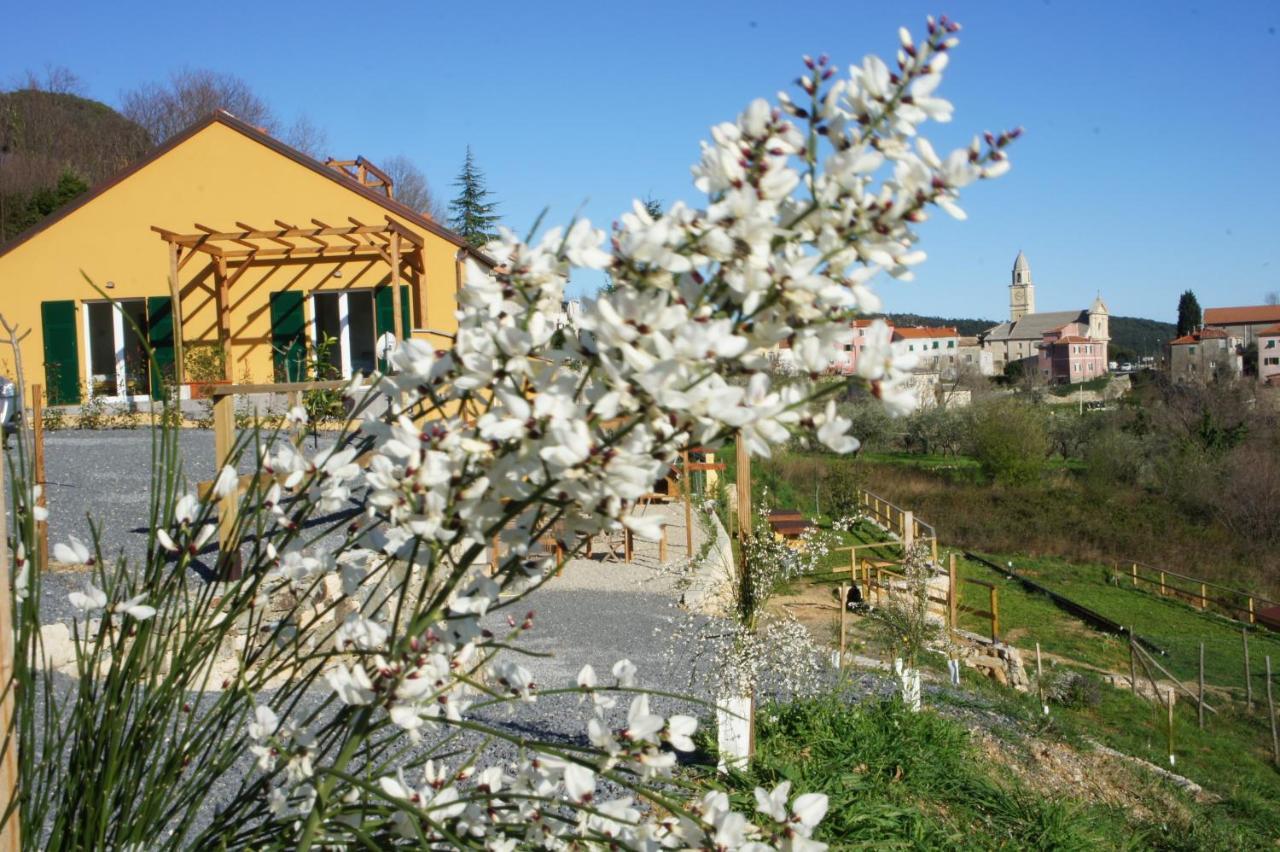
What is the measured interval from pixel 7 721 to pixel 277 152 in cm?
1322

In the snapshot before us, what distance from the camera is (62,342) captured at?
13422mm

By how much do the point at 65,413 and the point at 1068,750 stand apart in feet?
42.0

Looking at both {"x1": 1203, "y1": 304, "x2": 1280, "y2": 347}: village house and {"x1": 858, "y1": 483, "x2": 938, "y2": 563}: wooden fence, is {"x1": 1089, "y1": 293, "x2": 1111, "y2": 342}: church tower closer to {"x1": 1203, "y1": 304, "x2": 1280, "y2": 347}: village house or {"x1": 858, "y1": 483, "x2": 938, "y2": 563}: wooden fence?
{"x1": 1203, "y1": 304, "x2": 1280, "y2": 347}: village house

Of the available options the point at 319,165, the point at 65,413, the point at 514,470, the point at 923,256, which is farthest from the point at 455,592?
the point at 65,413

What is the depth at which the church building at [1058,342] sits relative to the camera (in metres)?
77.4

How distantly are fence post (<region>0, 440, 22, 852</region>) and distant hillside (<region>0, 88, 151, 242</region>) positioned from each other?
2816cm

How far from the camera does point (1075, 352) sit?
7775 centimetres

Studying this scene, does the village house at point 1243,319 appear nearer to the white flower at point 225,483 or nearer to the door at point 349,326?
the door at point 349,326

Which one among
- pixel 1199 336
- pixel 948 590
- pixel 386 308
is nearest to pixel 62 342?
pixel 386 308

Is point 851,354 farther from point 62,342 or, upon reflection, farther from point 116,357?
point 62,342

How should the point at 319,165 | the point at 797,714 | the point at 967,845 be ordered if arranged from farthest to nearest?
the point at 319,165 → the point at 797,714 → the point at 967,845

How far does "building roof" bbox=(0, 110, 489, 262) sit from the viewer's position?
12.9 meters

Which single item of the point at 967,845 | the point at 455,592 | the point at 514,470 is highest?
the point at 514,470

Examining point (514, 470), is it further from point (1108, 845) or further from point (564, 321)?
point (1108, 845)
